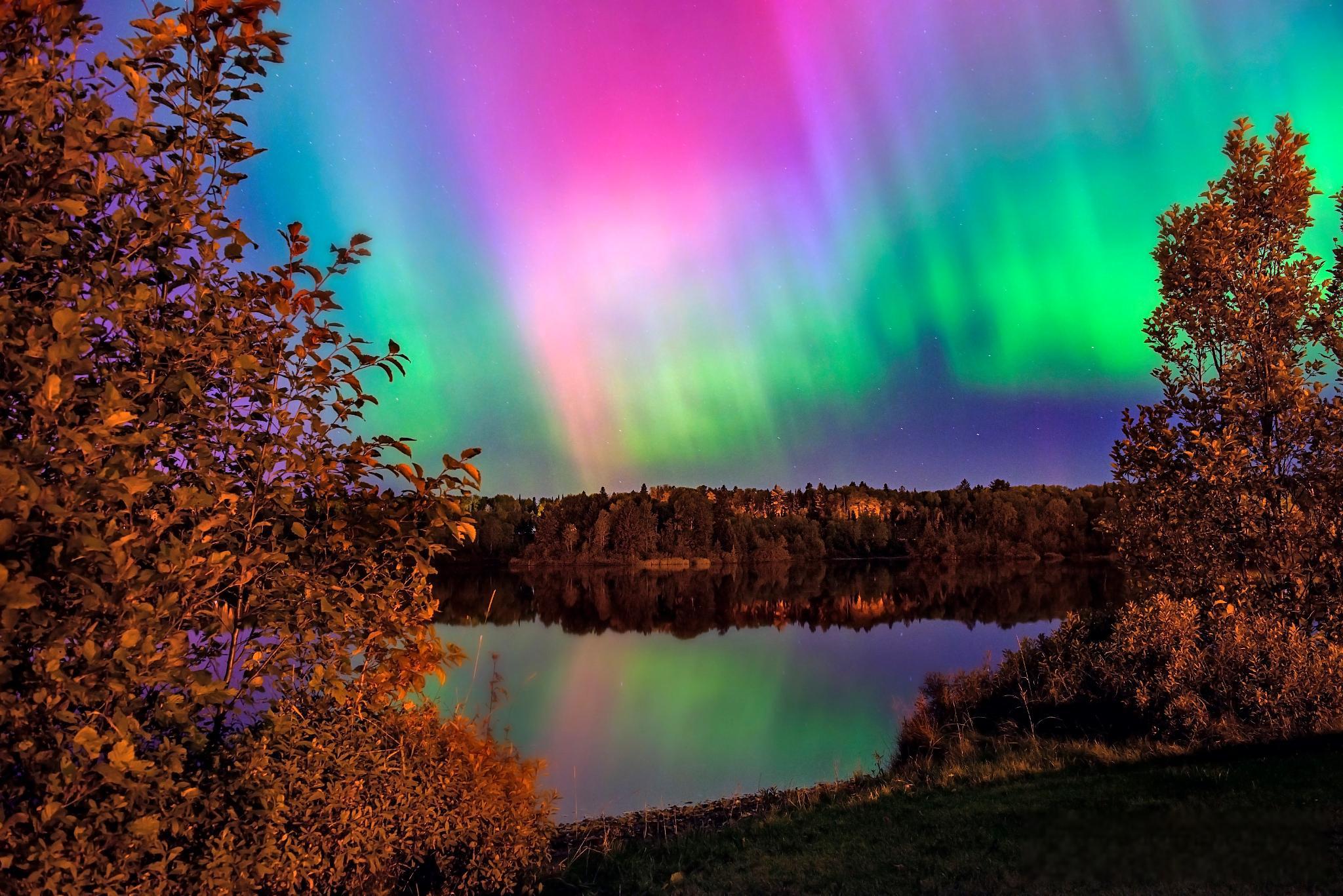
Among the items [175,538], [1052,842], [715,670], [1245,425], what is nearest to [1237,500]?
[1245,425]

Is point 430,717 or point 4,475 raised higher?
point 4,475

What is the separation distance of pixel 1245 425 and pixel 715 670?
88.2 ft

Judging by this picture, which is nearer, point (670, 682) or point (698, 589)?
point (670, 682)

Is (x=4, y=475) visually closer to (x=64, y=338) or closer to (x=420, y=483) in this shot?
(x=64, y=338)

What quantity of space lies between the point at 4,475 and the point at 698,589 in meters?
90.0

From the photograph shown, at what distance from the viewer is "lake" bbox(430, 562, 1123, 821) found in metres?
20.0

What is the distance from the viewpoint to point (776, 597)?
259 feet

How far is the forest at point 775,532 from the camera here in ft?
456

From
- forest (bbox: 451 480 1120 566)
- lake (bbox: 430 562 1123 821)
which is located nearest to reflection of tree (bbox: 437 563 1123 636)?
lake (bbox: 430 562 1123 821)

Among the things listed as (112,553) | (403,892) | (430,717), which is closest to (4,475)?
(112,553)

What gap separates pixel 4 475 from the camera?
8.99 feet

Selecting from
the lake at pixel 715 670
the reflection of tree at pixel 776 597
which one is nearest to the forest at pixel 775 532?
the reflection of tree at pixel 776 597

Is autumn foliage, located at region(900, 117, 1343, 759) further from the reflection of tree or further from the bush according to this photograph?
the reflection of tree

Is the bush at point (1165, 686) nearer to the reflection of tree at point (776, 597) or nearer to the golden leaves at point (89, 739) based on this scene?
the golden leaves at point (89, 739)
